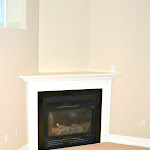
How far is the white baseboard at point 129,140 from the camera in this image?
12.1 feet

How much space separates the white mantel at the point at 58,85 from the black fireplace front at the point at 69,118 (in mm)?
74

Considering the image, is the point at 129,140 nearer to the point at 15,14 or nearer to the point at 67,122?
the point at 67,122

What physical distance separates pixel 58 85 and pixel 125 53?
121cm

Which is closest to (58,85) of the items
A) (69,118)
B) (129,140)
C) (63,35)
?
(69,118)

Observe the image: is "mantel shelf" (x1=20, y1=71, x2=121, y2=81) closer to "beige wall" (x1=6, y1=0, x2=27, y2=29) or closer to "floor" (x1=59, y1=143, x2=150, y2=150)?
"beige wall" (x1=6, y1=0, x2=27, y2=29)

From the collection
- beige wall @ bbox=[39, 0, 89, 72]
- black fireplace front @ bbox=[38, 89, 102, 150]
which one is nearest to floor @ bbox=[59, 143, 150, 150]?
black fireplace front @ bbox=[38, 89, 102, 150]

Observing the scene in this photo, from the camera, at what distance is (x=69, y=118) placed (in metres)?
3.62

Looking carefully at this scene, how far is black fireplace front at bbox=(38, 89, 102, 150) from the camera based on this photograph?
134 inches

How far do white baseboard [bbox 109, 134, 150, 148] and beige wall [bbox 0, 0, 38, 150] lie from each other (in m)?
1.48

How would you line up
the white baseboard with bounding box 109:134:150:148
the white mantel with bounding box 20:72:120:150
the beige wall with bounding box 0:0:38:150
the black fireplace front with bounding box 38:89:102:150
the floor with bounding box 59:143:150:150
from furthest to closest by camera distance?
1. the white baseboard with bounding box 109:134:150:148
2. the floor with bounding box 59:143:150:150
3. the black fireplace front with bounding box 38:89:102:150
4. the white mantel with bounding box 20:72:120:150
5. the beige wall with bounding box 0:0:38:150

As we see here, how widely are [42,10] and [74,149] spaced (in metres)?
2.24

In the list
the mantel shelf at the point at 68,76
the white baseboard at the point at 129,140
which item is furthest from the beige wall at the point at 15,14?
the white baseboard at the point at 129,140

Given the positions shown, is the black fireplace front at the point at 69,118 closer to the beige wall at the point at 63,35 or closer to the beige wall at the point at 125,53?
the beige wall at the point at 125,53

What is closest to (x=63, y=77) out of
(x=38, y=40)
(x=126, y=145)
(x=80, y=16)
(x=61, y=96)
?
(x=61, y=96)
